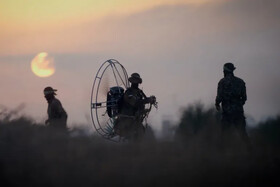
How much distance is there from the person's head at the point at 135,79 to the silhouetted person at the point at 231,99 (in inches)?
97.0

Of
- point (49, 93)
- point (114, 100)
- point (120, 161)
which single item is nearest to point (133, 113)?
point (114, 100)

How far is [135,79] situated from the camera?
2356cm

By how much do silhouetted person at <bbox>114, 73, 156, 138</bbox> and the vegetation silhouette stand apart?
2.09ft

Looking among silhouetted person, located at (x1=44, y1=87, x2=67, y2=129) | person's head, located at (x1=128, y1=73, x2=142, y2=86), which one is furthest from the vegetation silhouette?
person's head, located at (x1=128, y1=73, x2=142, y2=86)

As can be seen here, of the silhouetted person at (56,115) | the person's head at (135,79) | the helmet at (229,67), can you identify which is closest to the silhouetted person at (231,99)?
the helmet at (229,67)

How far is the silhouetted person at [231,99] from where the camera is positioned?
22203 millimetres

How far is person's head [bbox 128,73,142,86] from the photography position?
23.6 metres

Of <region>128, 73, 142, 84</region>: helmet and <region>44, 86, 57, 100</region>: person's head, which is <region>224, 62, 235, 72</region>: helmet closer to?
<region>128, 73, 142, 84</region>: helmet

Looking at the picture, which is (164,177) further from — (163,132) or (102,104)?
(163,132)

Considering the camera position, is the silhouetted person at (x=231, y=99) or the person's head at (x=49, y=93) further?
the person's head at (x=49, y=93)

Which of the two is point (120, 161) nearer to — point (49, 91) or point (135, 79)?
point (135, 79)

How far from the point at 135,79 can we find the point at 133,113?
953 mm

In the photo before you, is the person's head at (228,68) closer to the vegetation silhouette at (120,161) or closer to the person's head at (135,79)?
the vegetation silhouette at (120,161)

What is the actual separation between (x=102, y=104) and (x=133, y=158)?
13.9 feet
